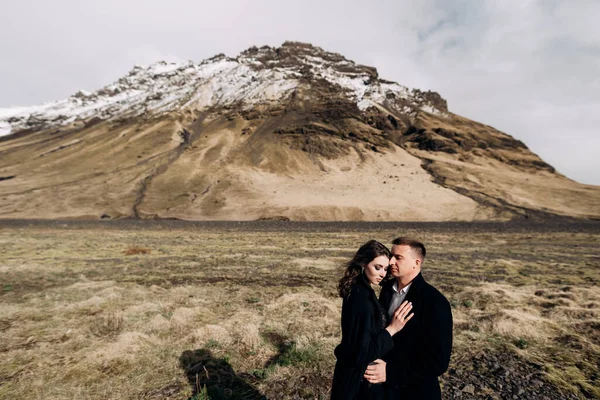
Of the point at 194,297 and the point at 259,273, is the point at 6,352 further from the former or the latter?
the point at 259,273

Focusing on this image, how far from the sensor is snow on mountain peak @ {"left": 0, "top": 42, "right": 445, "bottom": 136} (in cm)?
12494

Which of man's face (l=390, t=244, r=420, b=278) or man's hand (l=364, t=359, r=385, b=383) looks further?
man's face (l=390, t=244, r=420, b=278)

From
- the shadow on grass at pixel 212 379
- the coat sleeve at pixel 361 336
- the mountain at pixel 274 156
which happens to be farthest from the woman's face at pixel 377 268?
the mountain at pixel 274 156

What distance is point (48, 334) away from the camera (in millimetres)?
9273

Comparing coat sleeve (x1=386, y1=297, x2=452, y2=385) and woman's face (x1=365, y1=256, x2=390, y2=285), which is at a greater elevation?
woman's face (x1=365, y1=256, x2=390, y2=285)

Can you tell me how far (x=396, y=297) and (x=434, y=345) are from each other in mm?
687

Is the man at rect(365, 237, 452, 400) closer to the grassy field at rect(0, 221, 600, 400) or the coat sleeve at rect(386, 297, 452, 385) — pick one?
the coat sleeve at rect(386, 297, 452, 385)

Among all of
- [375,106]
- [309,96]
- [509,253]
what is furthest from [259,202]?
[375,106]

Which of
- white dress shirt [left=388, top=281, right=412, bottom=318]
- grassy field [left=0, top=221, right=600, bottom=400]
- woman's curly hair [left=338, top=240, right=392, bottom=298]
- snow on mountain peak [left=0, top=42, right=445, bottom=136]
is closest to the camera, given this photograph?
woman's curly hair [left=338, top=240, right=392, bottom=298]

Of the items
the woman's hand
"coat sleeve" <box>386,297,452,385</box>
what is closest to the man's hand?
"coat sleeve" <box>386,297,452,385</box>

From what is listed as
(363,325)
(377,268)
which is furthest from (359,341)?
(377,268)

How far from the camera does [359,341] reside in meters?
3.33

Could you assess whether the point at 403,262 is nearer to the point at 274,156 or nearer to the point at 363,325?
the point at 363,325

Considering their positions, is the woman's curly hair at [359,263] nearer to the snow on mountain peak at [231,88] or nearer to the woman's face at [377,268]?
the woman's face at [377,268]
